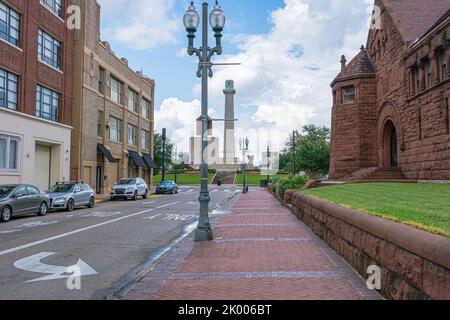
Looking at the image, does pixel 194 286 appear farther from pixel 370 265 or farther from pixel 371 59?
pixel 371 59

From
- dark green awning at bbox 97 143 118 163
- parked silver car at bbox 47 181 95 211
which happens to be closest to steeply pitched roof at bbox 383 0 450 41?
parked silver car at bbox 47 181 95 211

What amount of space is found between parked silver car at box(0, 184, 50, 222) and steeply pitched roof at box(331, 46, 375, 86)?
21.3 m

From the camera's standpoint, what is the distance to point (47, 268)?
27.1ft

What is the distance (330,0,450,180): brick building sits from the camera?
2062 cm

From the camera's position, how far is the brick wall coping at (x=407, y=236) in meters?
4.38

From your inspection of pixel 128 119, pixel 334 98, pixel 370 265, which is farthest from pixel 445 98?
pixel 128 119

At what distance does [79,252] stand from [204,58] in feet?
19.5

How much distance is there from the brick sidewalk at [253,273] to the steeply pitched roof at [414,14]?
1861 cm

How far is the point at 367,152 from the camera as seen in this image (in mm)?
30719

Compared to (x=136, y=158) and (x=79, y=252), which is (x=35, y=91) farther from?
(x=79, y=252)

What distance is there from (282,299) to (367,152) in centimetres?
2657

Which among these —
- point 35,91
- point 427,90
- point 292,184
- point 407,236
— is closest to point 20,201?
point 35,91

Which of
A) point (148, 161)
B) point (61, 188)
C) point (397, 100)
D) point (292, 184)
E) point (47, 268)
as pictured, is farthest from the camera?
point (148, 161)

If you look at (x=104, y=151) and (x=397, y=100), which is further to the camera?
(x=104, y=151)
